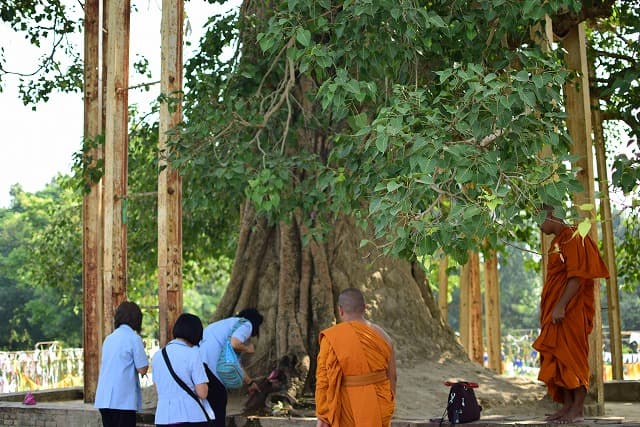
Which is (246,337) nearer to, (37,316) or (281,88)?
(281,88)

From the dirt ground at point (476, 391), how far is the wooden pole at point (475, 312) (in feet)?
19.3

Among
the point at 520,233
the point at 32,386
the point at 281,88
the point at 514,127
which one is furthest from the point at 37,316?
the point at 514,127

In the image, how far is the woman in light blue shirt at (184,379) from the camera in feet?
24.2

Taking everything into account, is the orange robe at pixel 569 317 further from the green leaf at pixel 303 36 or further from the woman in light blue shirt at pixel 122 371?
the woman in light blue shirt at pixel 122 371

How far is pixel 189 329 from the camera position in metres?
7.43

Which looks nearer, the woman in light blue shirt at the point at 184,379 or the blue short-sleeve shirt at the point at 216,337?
the woman in light blue shirt at the point at 184,379

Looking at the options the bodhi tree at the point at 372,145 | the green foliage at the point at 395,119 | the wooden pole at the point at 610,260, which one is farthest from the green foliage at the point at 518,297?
the green foliage at the point at 395,119

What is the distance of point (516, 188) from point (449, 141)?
0.56m

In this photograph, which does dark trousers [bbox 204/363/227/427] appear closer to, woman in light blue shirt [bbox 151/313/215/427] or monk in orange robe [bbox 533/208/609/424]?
woman in light blue shirt [bbox 151/313/215/427]

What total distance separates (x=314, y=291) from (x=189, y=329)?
429 centimetres

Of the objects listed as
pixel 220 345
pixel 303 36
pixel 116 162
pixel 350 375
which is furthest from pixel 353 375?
pixel 116 162

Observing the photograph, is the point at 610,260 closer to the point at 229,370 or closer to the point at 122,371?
the point at 229,370

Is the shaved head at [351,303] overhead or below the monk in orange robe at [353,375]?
overhead

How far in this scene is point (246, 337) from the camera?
8.82 meters
